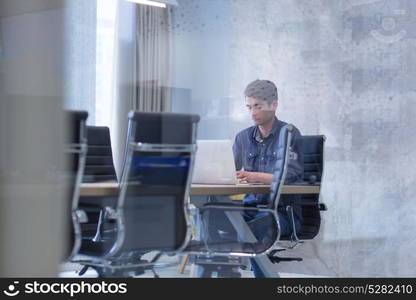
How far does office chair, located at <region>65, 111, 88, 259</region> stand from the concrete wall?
8.07 feet

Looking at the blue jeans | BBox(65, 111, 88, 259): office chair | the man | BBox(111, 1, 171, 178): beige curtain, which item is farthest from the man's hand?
BBox(65, 111, 88, 259): office chair

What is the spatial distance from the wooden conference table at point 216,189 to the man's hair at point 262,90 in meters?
0.57

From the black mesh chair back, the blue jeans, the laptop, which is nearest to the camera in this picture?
the black mesh chair back

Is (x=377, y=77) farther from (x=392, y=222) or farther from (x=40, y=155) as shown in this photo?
(x=40, y=155)

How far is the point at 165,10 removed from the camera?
9.29 feet

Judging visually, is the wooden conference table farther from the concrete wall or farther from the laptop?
the concrete wall

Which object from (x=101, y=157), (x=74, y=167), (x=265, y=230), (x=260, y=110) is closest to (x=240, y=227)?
(x=265, y=230)

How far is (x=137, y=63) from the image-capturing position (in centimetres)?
276

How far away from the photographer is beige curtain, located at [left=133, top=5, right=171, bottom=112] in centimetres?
268

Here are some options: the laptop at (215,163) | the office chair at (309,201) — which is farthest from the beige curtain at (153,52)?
the office chair at (309,201)

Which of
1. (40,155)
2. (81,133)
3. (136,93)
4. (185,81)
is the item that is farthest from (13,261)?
(185,81)

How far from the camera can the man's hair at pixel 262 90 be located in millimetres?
3481

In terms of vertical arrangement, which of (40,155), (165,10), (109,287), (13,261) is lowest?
(109,287)

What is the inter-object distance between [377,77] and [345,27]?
1.46 feet
